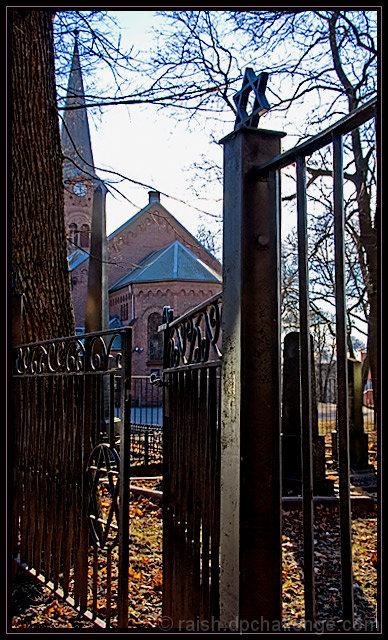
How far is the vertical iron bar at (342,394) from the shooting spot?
1.50m

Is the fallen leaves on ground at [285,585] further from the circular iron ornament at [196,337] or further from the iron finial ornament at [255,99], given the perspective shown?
the iron finial ornament at [255,99]

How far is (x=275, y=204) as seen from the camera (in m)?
1.99

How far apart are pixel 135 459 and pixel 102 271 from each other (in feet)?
12.7

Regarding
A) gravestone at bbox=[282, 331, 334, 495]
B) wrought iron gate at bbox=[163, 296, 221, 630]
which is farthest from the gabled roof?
wrought iron gate at bbox=[163, 296, 221, 630]

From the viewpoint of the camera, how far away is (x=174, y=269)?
112ft

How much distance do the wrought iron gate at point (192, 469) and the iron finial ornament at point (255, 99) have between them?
27.6 inches

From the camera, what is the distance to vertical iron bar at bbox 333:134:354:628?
1.50m

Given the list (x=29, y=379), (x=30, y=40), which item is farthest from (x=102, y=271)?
(x=29, y=379)

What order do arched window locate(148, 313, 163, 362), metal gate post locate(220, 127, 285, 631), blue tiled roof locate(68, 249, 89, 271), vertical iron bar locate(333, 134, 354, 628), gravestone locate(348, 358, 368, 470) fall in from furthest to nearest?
blue tiled roof locate(68, 249, 89, 271) → arched window locate(148, 313, 163, 362) → gravestone locate(348, 358, 368, 470) → metal gate post locate(220, 127, 285, 631) → vertical iron bar locate(333, 134, 354, 628)

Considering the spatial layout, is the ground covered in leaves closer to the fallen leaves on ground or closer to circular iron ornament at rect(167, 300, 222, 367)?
the fallen leaves on ground

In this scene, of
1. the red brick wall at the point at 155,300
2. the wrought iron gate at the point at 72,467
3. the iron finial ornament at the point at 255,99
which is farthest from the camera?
the red brick wall at the point at 155,300

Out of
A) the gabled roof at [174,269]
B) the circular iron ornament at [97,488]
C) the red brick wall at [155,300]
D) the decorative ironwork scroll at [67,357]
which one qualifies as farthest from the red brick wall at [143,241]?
the circular iron ornament at [97,488]

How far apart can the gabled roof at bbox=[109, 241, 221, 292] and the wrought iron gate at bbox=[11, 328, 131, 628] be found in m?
28.7
